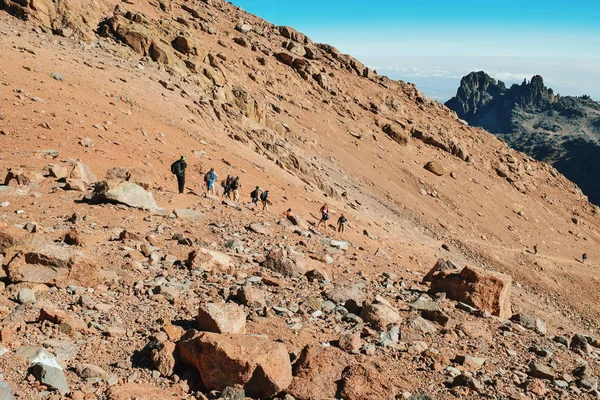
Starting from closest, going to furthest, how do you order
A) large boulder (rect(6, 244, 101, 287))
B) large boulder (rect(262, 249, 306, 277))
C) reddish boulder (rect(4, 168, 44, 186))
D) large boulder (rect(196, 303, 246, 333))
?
large boulder (rect(196, 303, 246, 333))
large boulder (rect(6, 244, 101, 287))
large boulder (rect(262, 249, 306, 277))
reddish boulder (rect(4, 168, 44, 186))

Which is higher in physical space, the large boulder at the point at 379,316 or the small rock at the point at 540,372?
the small rock at the point at 540,372

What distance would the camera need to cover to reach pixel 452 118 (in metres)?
70.6

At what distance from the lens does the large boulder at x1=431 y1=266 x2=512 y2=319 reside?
12.3 m

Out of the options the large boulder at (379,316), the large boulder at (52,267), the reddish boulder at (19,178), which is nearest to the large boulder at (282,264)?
the large boulder at (379,316)

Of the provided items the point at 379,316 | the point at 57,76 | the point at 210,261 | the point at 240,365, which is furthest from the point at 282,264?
the point at 57,76

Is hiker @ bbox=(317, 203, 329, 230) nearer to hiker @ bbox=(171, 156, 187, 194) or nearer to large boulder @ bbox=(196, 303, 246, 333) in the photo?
hiker @ bbox=(171, 156, 187, 194)

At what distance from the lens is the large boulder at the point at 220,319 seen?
7418mm

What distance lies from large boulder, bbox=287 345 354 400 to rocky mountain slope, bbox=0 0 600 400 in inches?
1.2

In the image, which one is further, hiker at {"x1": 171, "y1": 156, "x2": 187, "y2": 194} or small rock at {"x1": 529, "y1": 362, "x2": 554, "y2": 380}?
hiker at {"x1": 171, "y1": 156, "x2": 187, "y2": 194}

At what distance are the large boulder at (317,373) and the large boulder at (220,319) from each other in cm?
127

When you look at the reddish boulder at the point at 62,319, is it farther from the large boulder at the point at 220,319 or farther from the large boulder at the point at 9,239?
the large boulder at the point at 9,239

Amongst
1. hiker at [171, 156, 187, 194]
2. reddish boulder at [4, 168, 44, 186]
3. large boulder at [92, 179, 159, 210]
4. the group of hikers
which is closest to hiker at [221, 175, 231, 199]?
the group of hikers

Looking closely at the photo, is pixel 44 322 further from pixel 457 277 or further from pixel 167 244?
pixel 457 277

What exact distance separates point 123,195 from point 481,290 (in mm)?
10922
